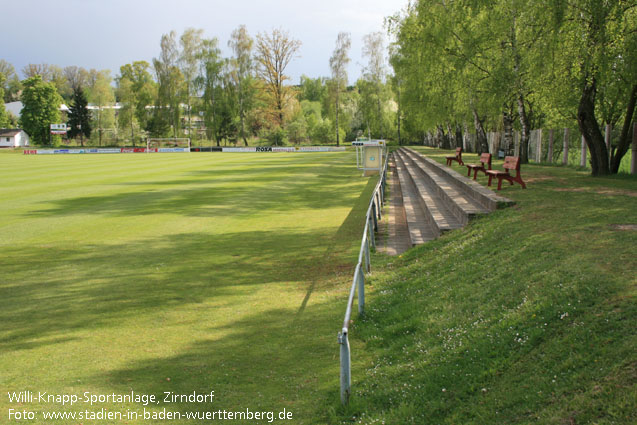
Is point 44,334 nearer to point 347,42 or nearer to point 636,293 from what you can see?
point 636,293

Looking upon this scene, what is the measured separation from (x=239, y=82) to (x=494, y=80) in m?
72.2

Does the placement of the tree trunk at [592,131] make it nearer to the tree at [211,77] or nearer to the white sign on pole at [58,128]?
the tree at [211,77]

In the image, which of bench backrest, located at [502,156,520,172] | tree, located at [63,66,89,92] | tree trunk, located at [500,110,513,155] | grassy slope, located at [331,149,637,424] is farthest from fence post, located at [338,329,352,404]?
tree, located at [63,66,89,92]

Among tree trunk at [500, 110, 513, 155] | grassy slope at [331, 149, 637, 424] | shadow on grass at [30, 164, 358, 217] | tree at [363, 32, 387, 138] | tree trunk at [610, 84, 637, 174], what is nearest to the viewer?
grassy slope at [331, 149, 637, 424]

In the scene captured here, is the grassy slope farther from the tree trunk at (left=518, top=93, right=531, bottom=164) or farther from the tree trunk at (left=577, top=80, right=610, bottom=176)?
the tree trunk at (left=518, top=93, right=531, bottom=164)

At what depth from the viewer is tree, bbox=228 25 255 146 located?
8575cm

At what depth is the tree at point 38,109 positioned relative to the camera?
91250 mm

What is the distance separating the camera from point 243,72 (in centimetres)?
8712

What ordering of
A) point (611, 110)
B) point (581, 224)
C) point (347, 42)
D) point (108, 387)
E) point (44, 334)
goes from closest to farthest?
point (108, 387), point (44, 334), point (581, 224), point (611, 110), point (347, 42)

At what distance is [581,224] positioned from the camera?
797 cm

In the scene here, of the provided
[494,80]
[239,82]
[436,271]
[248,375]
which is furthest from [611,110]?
[239,82]

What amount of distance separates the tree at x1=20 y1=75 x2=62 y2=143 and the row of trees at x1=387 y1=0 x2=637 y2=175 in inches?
3201

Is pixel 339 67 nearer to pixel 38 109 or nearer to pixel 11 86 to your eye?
pixel 38 109

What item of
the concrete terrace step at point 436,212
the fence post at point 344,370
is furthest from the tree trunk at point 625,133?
the fence post at point 344,370
